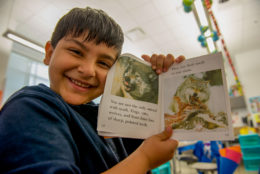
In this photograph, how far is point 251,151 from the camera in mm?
2750

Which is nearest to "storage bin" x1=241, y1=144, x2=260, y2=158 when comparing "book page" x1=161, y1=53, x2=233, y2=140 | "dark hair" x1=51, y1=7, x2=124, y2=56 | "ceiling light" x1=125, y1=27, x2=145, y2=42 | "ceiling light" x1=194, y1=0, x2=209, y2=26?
"ceiling light" x1=194, y1=0, x2=209, y2=26

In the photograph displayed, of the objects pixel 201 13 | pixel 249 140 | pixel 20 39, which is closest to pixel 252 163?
pixel 249 140

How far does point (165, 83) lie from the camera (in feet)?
1.76

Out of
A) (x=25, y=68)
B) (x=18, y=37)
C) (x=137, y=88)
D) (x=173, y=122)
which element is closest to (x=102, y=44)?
(x=137, y=88)

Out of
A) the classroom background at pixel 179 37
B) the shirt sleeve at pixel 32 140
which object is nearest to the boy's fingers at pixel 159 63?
the shirt sleeve at pixel 32 140

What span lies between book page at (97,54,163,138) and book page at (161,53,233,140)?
1.7 inches

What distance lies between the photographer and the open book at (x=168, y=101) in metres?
0.44

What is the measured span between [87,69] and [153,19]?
263 centimetres

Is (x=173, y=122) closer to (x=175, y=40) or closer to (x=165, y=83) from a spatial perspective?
(x=165, y=83)

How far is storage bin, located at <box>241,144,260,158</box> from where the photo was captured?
268 centimetres

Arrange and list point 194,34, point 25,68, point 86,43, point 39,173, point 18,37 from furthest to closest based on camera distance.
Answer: point 25,68
point 194,34
point 18,37
point 86,43
point 39,173

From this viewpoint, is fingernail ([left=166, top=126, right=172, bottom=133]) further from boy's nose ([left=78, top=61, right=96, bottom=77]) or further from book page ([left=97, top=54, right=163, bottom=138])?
boy's nose ([left=78, top=61, right=96, bottom=77])

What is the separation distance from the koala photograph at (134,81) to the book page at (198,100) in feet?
0.14

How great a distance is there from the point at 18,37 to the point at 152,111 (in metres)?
2.95
